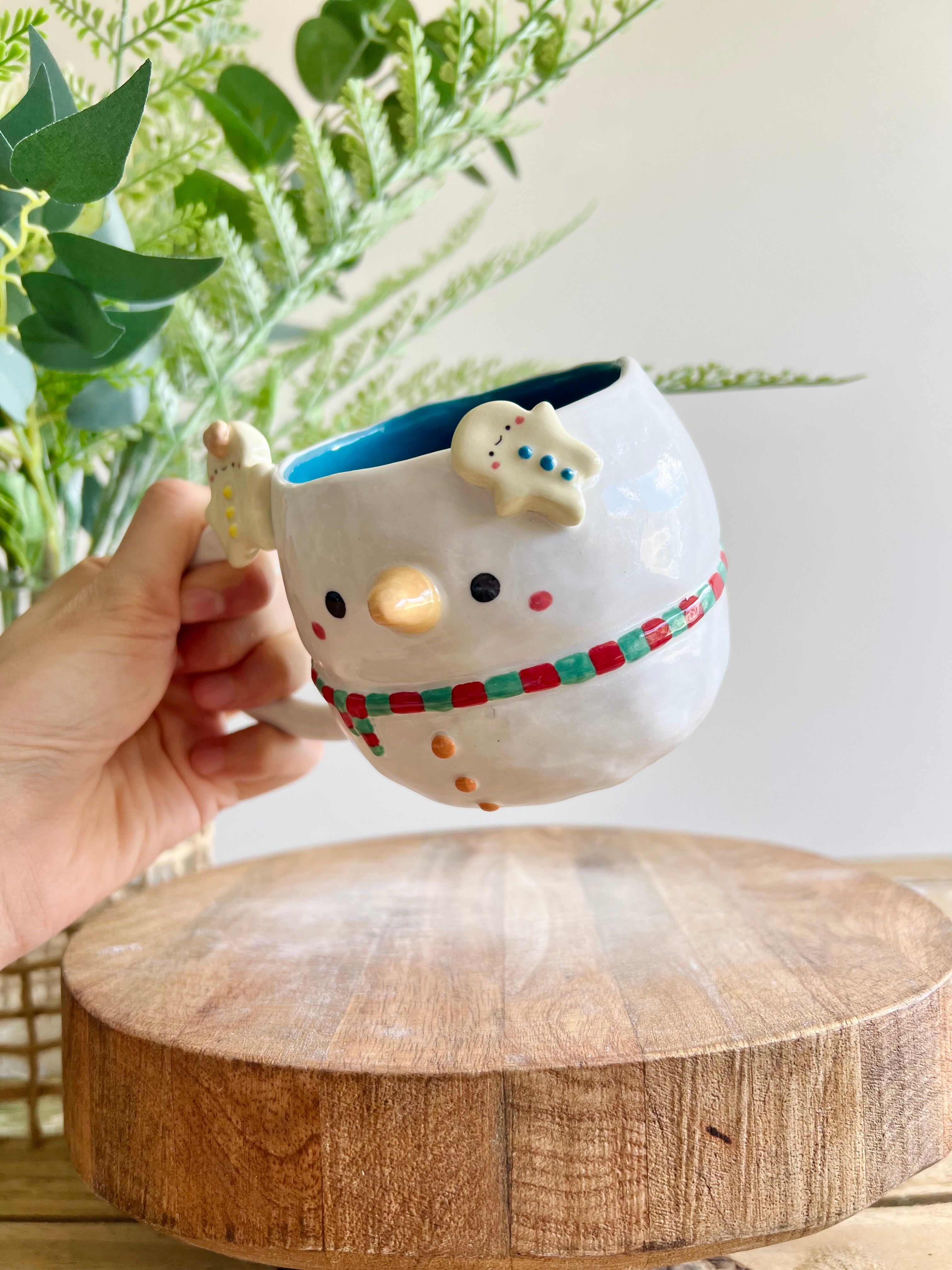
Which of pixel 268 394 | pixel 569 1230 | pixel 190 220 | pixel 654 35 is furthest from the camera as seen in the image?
pixel 654 35

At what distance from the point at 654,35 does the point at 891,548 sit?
598mm

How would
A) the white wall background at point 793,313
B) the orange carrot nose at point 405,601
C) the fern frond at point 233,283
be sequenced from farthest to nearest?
the white wall background at point 793,313
the fern frond at point 233,283
the orange carrot nose at point 405,601

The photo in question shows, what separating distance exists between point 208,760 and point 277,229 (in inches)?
13.5

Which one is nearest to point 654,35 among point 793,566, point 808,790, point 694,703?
point 793,566

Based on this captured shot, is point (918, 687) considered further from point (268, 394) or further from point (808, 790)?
point (268, 394)

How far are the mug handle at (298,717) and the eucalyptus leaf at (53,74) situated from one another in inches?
9.1

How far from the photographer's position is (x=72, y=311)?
1.63ft

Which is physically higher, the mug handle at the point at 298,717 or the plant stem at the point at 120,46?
the plant stem at the point at 120,46

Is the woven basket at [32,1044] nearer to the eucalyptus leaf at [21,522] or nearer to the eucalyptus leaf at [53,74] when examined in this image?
the eucalyptus leaf at [21,522]

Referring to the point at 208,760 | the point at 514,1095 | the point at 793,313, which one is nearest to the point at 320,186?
the point at 208,760

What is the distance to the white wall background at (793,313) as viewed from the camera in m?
1.14

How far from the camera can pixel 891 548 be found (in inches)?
47.1

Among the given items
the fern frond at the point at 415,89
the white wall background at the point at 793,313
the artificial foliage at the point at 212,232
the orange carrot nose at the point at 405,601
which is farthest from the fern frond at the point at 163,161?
the white wall background at the point at 793,313

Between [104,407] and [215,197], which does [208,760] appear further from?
[215,197]
